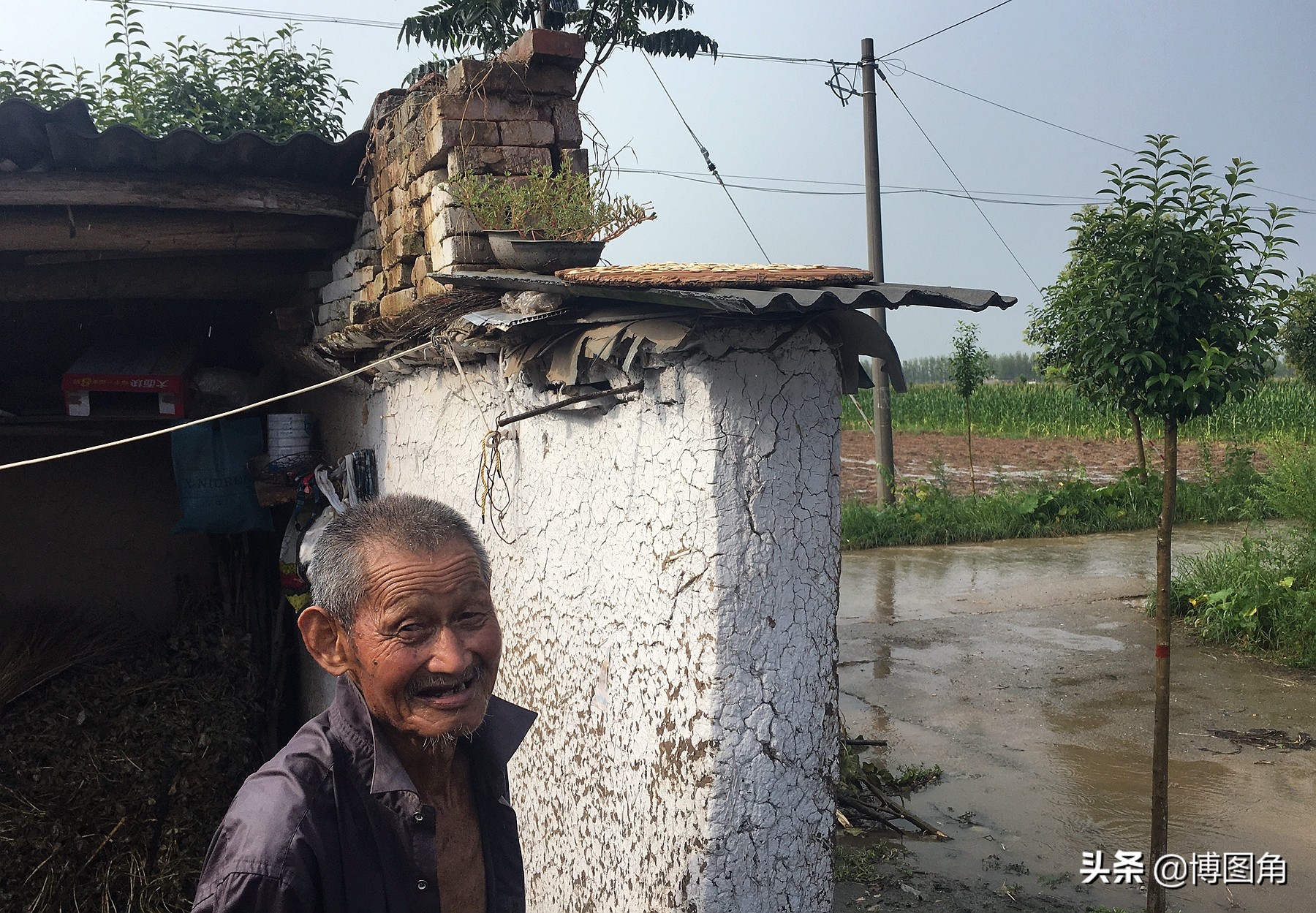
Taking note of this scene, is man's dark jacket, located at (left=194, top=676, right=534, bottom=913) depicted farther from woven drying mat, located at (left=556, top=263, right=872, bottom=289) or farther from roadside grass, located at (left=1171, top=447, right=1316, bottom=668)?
roadside grass, located at (left=1171, top=447, right=1316, bottom=668)

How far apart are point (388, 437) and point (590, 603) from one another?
1.85 meters

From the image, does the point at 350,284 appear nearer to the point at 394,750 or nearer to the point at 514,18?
the point at 394,750

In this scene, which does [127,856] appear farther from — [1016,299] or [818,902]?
[1016,299]

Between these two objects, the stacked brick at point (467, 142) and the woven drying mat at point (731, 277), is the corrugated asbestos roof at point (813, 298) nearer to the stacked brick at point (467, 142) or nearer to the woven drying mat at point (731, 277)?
the woven drying mat at point (731, 277)

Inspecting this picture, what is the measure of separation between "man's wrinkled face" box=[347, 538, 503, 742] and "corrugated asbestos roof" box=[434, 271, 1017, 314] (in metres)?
0.73

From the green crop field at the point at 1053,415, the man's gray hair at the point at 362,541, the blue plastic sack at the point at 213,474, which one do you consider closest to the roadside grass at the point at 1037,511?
the green crop field at the point at 1053,415

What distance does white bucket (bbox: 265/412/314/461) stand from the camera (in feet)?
16.6

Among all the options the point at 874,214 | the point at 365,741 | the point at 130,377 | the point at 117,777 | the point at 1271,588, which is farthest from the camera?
the point at 874,214

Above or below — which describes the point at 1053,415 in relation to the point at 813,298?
below

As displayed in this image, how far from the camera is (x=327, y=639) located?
1.61 metres

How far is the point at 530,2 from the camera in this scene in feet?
36.4

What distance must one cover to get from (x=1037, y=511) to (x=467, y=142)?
36.3 ft

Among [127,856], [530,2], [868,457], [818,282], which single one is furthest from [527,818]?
[868,457]

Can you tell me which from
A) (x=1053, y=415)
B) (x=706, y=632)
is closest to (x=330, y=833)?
(x=706, y=632)
